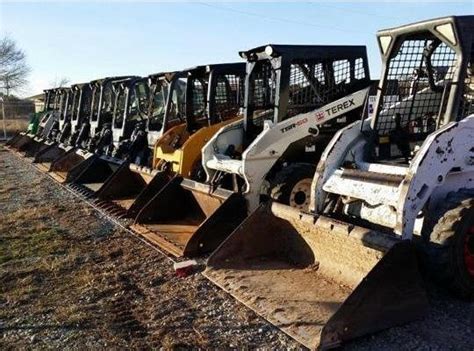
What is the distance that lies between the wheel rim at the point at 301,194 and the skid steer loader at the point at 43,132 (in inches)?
609

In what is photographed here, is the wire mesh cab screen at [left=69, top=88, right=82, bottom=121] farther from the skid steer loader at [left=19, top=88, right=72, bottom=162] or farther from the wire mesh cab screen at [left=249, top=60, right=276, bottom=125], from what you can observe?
the wire mesh cab screen at [left=249, top=60, right=276, bottom=125]

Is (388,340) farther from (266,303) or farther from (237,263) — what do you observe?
(237,263)

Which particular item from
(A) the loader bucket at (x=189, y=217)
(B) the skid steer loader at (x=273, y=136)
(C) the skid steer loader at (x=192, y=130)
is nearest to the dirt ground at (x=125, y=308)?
(A) the loader bucket at (x=189, y=217)

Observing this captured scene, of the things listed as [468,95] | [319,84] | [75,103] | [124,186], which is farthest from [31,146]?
[468,95]

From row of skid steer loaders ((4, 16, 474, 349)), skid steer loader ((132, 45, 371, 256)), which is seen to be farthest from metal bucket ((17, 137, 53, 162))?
skid steer loader ((132, 45, 371, 256))

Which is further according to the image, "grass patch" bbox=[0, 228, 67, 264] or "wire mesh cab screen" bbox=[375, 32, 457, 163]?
"grass patch" bbox=[0, 228, 67, 264]

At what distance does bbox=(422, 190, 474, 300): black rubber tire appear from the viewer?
15.0ft

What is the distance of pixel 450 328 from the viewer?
4.38 m

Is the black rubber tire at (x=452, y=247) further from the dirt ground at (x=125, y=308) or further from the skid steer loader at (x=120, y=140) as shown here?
the skid steer loader at (x=120, y=140)

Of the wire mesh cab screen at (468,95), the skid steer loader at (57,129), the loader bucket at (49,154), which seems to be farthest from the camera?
the skid steer loader at (57,129)

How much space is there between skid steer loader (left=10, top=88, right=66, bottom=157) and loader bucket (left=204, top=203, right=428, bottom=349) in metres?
16.7

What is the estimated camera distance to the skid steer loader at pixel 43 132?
71.7ft

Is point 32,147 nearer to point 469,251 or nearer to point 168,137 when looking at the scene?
point 168,137

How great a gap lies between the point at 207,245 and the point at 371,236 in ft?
8.38
